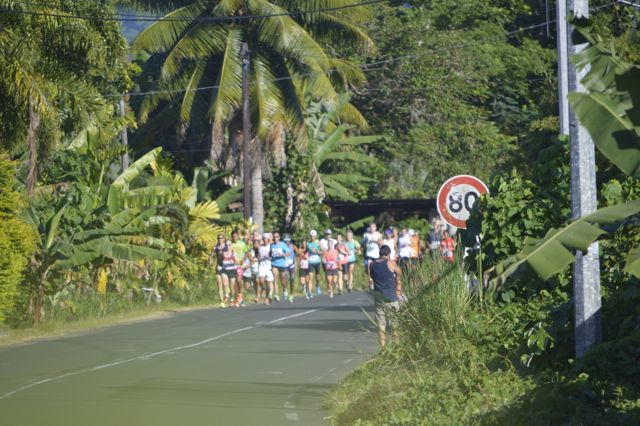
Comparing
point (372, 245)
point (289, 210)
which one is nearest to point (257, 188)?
point (289, 210)

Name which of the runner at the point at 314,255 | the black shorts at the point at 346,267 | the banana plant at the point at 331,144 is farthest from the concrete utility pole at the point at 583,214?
the banana plant at the point at 331,144

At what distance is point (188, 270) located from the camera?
1256 inches

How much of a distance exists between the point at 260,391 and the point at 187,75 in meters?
26.8

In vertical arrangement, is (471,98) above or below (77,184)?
above

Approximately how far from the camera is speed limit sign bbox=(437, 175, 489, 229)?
16.9 metres

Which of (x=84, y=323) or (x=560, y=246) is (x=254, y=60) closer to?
(x=84, y=323)

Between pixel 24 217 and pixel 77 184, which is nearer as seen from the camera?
pixel 24 217

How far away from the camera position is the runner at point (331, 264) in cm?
3334

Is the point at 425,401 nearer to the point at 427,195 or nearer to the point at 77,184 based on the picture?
the point at 77,184

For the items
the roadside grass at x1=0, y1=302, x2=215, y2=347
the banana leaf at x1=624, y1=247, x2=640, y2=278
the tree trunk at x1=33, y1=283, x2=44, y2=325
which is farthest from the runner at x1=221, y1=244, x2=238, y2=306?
the banana leaf at x1=624, y1=247, x2=640, y2=278

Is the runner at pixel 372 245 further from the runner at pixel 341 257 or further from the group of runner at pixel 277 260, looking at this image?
the runner at pixel 341 257

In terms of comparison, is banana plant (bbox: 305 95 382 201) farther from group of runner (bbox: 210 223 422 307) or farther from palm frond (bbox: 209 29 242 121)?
group of runner (bbox: 210 223 422 307)

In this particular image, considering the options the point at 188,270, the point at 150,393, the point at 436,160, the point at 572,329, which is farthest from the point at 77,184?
the point at 436,160

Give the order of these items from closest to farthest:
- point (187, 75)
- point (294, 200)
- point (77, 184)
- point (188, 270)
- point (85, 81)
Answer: point (85, 81) → point (77, 184) → point (188, 270) → point (187, 75) → point (294, 200)
